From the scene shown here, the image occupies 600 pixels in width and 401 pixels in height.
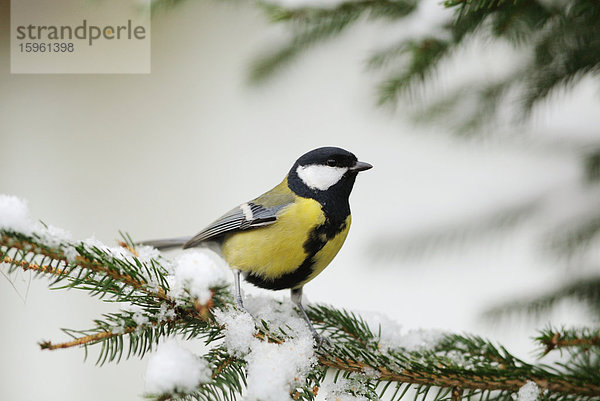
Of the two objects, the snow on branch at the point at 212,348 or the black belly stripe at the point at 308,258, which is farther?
the black belly stripe at the point at 308,258

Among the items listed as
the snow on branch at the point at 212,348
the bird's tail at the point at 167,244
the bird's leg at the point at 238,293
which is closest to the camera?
the snow on branch at the point at 212,348

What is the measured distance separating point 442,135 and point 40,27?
107 centimetres

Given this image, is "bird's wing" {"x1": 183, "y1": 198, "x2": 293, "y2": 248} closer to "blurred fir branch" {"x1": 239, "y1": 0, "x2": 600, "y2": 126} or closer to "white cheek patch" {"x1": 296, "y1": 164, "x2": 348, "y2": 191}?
"white cheek patch" {"x1": 296, "y1": 164, "x2": 348, "y2": 191}

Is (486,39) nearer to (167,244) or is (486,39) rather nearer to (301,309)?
(301,309)

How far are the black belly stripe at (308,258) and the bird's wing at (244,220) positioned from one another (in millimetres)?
67

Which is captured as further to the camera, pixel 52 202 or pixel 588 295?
pixel 52 202

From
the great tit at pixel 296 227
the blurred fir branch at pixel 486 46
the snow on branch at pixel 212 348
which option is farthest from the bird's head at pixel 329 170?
the snow on branch at pixel 212 348

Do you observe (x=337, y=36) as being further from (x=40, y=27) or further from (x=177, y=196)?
(x=177, y=196)

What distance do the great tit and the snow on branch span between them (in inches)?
5.4

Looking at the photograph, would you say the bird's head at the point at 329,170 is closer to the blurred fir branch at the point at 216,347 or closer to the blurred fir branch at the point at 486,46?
the blurred fir branch at the point at 486,46

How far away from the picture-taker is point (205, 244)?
0.89 meters

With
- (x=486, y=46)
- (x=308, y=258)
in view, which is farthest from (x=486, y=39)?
(x=308, y=258)

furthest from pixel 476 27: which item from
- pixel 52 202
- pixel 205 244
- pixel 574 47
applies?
pixel 52 202

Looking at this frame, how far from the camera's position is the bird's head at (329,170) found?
0.79 m
